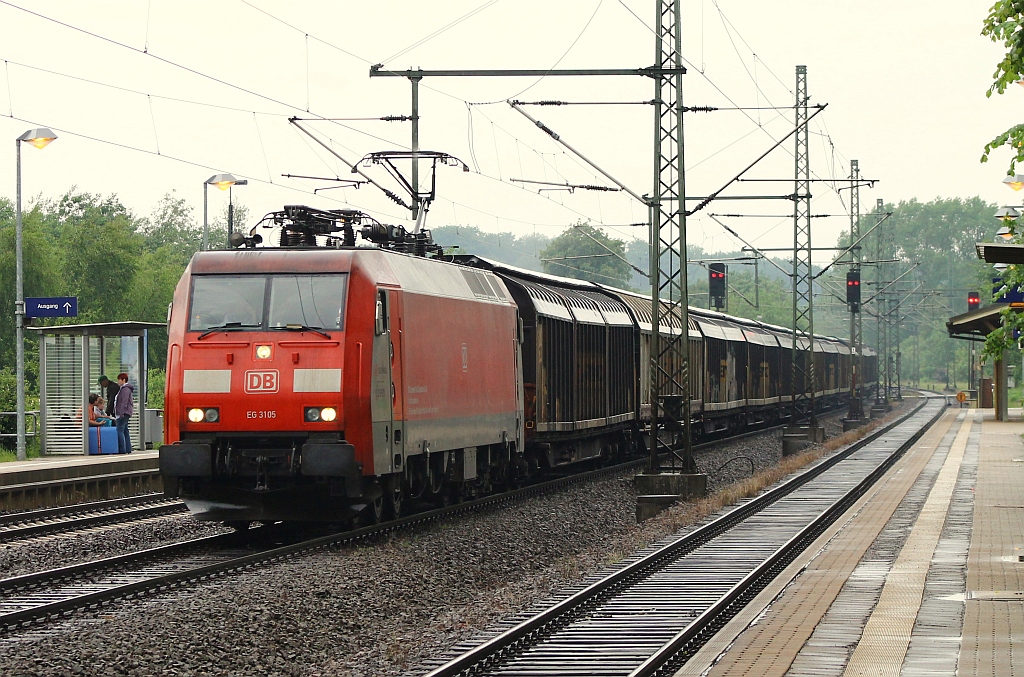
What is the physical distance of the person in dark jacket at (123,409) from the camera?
27.0 m

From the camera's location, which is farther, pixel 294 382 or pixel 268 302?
pixel 268 302

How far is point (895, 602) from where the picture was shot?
11.3 metres

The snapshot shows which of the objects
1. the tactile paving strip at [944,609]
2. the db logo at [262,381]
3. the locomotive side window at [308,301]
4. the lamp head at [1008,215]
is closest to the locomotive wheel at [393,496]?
the db logo at [262,381]

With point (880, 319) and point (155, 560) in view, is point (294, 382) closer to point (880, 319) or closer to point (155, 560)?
point (155, 560)

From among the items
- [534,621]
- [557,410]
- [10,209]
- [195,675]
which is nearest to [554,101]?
[557,410]

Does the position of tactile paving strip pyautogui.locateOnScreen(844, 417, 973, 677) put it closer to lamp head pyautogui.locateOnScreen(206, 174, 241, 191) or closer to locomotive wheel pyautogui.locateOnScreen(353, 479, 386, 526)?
locomotive wheel pyautogui.locateOnScreen(353, 479, 386, 526)

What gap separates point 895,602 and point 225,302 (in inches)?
303

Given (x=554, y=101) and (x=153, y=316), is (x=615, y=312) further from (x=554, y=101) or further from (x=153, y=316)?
(x=153, y=316)

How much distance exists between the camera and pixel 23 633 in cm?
1023

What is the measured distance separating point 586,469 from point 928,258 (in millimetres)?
152918

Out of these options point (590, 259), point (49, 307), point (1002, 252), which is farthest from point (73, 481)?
point (590, 259)

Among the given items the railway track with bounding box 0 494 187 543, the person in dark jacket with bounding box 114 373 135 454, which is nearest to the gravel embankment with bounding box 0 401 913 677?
the railway track with bounding box 0 494 187 543

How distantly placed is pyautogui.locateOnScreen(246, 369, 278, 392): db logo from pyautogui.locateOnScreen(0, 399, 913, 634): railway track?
165 centimetres

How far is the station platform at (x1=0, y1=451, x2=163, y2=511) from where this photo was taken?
20.6m
